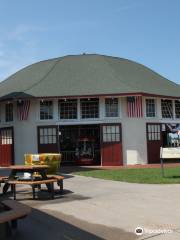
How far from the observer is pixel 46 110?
86.7 ft

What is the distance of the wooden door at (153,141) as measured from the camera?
2653 cm

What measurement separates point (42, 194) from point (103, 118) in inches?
530

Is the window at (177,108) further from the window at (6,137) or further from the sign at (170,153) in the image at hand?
the sign at (170,153)

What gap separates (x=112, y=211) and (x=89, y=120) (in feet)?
54.8

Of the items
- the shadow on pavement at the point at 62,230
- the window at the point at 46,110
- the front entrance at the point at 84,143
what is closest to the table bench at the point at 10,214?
the shadow on pavement at the point at 62,230

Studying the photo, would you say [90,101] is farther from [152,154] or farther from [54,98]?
[152,154]

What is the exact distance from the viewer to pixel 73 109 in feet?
87.1

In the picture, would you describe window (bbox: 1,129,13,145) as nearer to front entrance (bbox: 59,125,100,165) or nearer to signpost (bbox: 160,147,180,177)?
front entrance (bbox: 59,125,100,165)

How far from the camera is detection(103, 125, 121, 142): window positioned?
26.0 m

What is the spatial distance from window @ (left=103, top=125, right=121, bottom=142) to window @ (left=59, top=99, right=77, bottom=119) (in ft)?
6.77

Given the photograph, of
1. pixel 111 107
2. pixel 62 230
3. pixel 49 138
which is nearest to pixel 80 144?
pixel 49 138

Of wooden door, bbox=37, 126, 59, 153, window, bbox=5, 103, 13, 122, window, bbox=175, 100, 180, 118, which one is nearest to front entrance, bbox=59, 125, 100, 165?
wooden door, bbox=37, 126, 59, 153

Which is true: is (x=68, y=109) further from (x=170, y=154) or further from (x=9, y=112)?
(x=170, y=154)

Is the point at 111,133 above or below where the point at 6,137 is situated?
above
